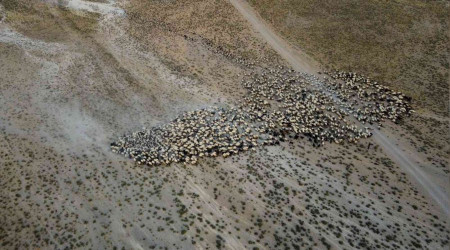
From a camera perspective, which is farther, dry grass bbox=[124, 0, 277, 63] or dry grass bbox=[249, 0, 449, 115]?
dry grass bbox=[124, 0, 277, 63]

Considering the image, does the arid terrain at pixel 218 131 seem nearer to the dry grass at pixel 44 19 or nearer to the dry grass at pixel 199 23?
the dry grass at pixel 44 19

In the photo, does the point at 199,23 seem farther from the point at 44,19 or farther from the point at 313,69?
the point at 44,19

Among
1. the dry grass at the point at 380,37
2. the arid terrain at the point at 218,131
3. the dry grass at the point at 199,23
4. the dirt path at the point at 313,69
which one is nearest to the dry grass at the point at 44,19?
the arid terrain at the point at 218,131

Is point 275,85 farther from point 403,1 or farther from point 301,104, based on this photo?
point 403,1

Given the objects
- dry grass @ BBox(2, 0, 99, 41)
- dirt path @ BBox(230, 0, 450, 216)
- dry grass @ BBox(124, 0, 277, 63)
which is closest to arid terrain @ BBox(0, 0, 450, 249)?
dirt path @ BBox(230, 0, 450, 216)

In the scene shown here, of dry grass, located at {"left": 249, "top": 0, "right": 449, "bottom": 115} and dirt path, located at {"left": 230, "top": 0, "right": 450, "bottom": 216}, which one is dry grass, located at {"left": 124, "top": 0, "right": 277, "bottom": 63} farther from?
dry grass, located at {"left": 249, "top": 0, "right": 449, "bottom": 115}

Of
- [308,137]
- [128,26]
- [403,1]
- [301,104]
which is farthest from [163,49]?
[403,1]

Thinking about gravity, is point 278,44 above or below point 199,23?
above

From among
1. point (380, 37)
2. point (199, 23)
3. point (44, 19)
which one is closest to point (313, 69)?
point (380, 37)
